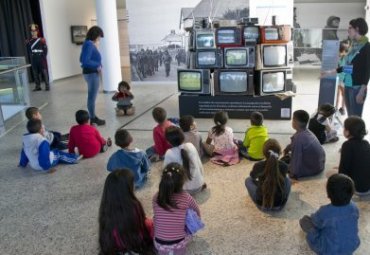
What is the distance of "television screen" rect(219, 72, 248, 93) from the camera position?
19.0 feet

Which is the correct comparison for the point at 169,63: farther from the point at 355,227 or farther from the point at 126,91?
the point at 355,227

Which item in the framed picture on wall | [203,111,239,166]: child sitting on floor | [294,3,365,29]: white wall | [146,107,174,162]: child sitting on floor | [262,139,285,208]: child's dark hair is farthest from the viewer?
[294,3,365,29]: white wall

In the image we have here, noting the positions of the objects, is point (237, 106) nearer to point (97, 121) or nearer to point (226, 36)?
point (226, 36)

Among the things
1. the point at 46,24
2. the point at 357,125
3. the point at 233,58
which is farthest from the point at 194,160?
the point at 46,24

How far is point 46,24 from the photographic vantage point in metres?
10.8

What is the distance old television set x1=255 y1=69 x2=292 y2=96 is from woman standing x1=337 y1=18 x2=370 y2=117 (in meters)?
1.53

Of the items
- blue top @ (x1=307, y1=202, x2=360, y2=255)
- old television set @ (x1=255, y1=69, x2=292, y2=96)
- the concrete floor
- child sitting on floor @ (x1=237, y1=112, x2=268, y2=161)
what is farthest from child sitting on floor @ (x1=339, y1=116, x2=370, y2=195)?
old television set @ (x1=255, y1=69, x2=292, y2=96)

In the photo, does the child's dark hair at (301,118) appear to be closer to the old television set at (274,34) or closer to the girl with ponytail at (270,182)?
the girl with ponytail at (270,182)

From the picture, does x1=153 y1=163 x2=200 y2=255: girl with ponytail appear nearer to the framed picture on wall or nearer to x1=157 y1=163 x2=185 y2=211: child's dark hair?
x1=157 y1=163 x2=185 y2=211: child's dark hair

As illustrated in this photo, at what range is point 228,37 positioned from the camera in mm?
5910

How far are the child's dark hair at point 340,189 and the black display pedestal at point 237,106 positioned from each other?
11.9ft

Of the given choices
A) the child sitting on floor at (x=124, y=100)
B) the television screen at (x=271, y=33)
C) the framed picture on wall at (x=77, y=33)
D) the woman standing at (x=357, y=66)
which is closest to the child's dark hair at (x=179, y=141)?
the woman standing at (x=357, y=66)

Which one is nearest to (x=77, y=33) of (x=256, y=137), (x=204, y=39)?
(x=204, y=39)

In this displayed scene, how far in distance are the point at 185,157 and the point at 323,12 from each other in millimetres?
11566
